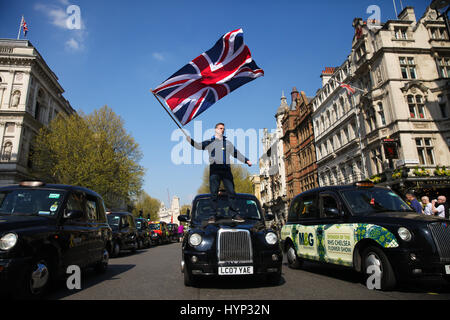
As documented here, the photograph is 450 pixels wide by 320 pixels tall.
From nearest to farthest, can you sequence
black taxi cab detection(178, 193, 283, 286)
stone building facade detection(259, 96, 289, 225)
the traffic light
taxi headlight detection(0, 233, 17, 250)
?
1. taxi headlight detection(0, 233, 17, 250)
2. black taxi cab detection(178, 193, 283, 286)
3. the traffic light
4. stone building facade detection(259, 96, 289, 225)

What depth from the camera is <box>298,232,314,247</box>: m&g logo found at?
254 inches

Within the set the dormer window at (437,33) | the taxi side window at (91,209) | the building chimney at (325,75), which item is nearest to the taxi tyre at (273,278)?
the taxi side window at (91,209)

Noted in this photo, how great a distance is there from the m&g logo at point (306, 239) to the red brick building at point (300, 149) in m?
33.6

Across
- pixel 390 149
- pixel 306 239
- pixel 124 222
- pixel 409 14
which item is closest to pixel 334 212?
pixel 306 239

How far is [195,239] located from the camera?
4641 mm

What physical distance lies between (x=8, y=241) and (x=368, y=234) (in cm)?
540

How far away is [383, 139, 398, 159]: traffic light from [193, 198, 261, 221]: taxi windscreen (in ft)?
64.9

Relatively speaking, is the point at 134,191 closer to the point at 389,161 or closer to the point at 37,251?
the point at 389,161

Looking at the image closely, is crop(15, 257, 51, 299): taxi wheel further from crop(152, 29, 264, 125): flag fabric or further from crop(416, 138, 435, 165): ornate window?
crop(416, 138, 435, 165): ornate window

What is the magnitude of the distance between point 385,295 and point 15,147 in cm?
3988

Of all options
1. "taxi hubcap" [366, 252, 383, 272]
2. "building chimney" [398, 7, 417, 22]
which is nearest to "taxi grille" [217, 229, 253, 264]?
"taxi hubcap" [366, 252, 383, 272]

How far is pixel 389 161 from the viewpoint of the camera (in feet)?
76.6

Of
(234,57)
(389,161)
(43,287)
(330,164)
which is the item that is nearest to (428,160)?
(389,161)

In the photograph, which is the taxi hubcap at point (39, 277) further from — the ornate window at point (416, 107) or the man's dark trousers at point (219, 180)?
the ornate window at point (416, 107)
